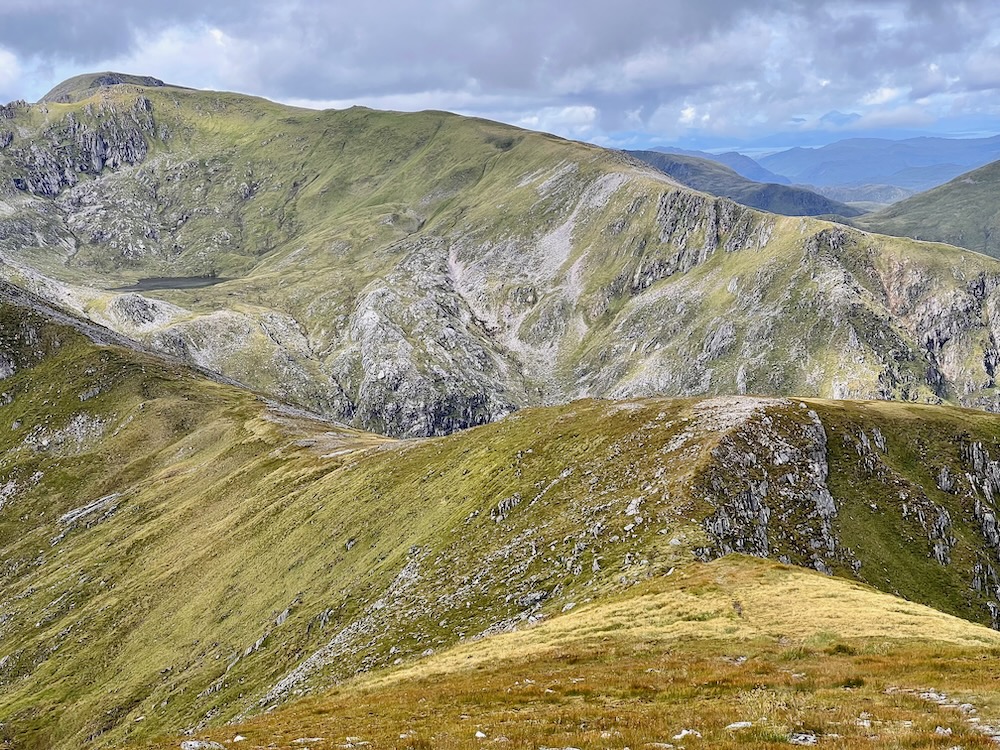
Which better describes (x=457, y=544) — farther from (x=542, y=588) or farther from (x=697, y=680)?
(x=697, y=680)

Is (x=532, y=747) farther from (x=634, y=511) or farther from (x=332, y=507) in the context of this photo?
(x=332, y=507)

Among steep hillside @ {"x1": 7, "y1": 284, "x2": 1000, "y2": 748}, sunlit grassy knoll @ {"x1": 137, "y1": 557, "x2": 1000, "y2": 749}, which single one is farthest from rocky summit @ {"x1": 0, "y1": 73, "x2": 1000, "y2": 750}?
steep hillside @ {"x1": 7, "y1": 284, "x2": 1000, "y2": 748}

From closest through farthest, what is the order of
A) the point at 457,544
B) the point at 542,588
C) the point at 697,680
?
the point at 697,680
the point at 542,588
the point at 457,544

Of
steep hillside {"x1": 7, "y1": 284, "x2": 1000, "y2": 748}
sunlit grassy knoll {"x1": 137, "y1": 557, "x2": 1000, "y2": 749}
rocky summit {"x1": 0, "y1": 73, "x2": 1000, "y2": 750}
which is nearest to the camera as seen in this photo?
sunlit grassy knoll {"x1": 137, "y1": 557, "x2": 1000, "y2": 749}

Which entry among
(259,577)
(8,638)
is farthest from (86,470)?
(259,577)

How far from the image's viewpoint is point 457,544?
62125mm

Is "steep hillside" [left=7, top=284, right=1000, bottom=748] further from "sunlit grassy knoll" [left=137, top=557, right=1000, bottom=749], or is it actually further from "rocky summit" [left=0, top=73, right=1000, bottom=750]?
"sunlit grassy knoll" [left=137, top=557, right=1000, bottom=749]

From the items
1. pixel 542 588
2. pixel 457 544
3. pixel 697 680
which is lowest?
pixel 542 588

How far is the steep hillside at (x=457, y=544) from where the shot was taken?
52.9 metres

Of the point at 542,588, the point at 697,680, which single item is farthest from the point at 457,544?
the point at 697,680

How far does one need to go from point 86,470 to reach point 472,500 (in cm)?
11042

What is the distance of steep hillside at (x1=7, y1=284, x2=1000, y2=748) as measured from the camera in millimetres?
52875

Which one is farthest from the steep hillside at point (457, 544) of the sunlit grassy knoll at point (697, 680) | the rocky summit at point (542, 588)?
the sunlit grassy knoll at point (697, 680)

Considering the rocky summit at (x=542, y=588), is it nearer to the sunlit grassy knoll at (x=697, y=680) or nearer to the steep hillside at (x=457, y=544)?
the sunlit grassy knoll at (x=697, y=680)
